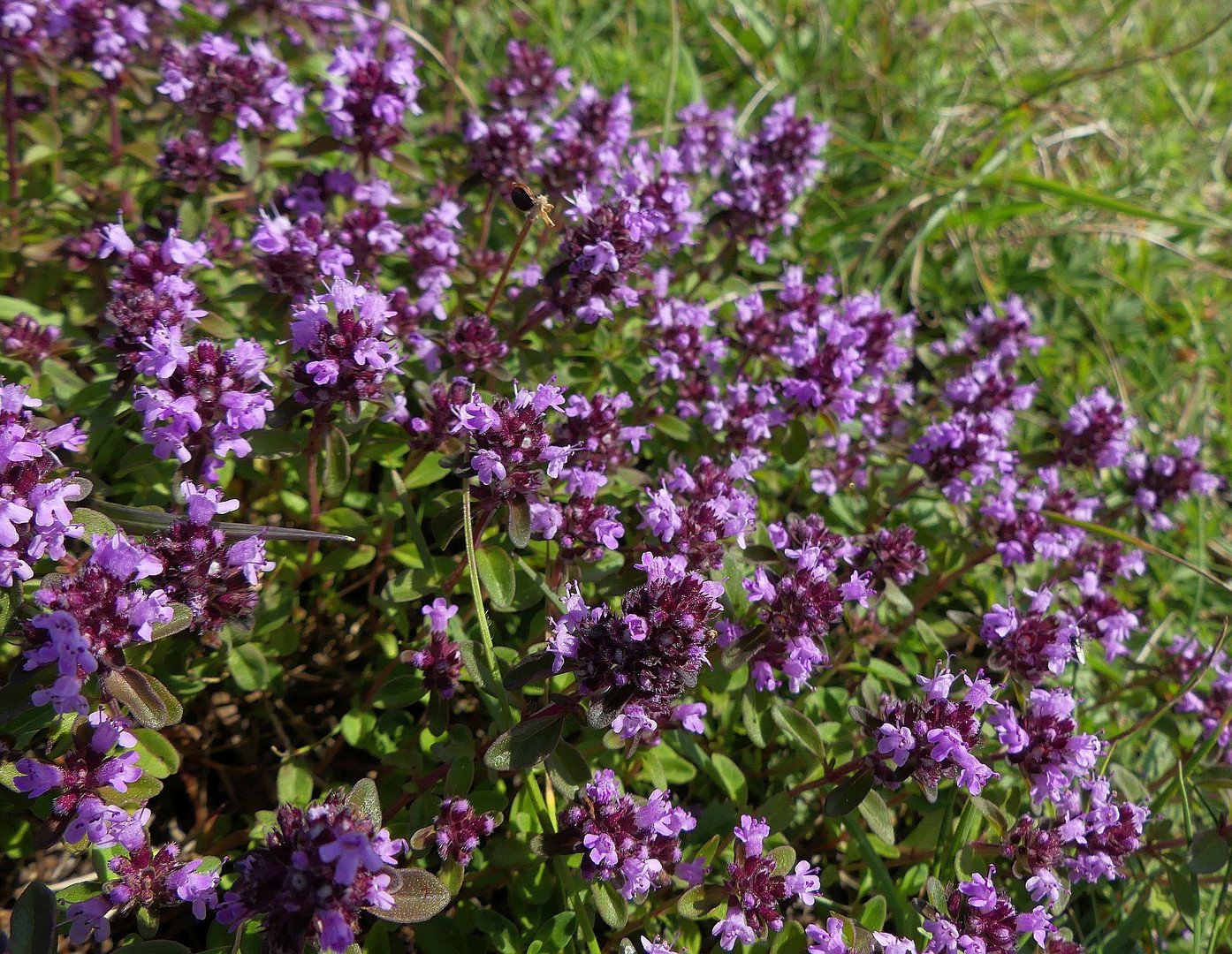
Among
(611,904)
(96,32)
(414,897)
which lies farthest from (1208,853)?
(96,32)

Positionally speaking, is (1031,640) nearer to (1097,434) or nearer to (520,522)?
(1097,434)

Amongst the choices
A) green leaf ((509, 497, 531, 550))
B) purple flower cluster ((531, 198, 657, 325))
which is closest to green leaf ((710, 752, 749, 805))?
green leaf ((509, 497, 531, 550))

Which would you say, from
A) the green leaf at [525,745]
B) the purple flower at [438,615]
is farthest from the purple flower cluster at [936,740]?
the purple flower at [438,615]

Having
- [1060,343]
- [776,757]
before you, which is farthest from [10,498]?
[1060,343]

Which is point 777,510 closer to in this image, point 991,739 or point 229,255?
point 991,739

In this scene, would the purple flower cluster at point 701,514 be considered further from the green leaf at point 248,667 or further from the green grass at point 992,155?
the green grass at point 992,155

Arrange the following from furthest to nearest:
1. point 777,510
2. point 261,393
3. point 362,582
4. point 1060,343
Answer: point 1060,343 < point 777,510 < point 362,582 < point 261,393

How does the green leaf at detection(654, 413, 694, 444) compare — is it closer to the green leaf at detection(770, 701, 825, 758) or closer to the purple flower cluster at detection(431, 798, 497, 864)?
the green leaf at detection(770, 701, 825, 758)
